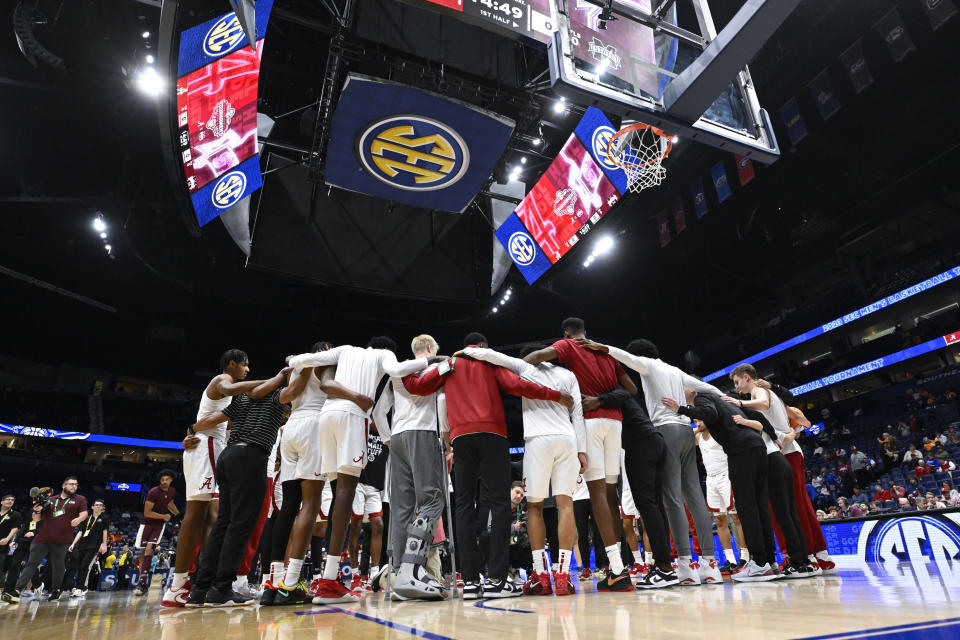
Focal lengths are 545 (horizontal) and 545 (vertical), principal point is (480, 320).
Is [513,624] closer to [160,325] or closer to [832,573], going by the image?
[832,573]

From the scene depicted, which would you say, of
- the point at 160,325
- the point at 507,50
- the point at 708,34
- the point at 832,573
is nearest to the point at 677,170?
the point at 507,50

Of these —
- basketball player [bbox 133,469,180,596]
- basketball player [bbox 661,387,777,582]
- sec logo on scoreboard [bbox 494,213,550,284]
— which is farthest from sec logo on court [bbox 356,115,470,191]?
basketball player [bbox 661,387,777,582]

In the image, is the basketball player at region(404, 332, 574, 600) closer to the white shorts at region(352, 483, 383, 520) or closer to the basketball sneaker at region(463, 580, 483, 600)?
the basketball sneaker at region(463, 580, 483, 600)

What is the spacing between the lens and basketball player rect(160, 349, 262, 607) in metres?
3.88

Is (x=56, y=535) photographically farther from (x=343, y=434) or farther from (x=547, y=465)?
(x=547, y=465)

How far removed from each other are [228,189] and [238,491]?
16.6 feet

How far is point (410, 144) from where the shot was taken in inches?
335

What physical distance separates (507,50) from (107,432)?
26.5 meters

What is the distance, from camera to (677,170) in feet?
51.1

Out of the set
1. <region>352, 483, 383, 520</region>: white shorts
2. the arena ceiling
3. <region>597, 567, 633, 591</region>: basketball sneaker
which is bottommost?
<region>597, 567, 633, 591</region>: basketball sneaker

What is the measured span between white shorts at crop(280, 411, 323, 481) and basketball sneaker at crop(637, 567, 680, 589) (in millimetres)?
2453

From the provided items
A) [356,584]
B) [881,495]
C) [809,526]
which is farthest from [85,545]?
[881,495]

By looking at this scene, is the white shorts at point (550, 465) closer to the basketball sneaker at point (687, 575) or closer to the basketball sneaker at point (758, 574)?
the basketball sneaker at point (687, 575)

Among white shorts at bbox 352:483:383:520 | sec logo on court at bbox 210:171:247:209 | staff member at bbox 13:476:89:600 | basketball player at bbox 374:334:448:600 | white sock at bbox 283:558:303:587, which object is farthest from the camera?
sec logo on court at bbox 210:171:247:209
